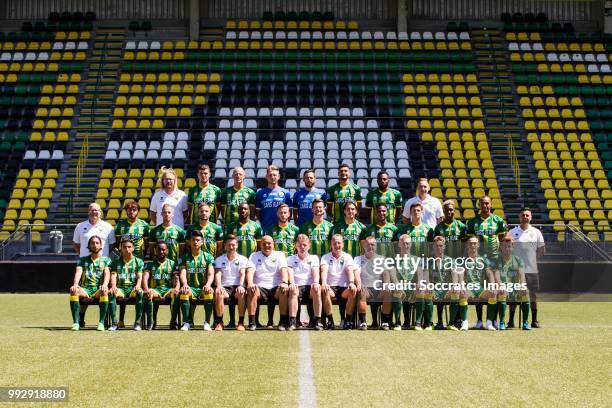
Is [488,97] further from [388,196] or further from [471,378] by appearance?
[471,378]

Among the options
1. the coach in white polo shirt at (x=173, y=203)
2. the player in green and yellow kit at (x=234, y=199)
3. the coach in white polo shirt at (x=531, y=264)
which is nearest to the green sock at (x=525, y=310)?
the coach in white polo shirt at (x=531, y=264)

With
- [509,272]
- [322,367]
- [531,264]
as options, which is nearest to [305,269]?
[509,272]

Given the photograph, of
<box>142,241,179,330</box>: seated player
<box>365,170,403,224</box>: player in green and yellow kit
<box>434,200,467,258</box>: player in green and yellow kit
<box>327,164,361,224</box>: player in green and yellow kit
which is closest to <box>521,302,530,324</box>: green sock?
<box>434,200,467,258</box>: player in green and yellow kit

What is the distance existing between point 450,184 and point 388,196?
13.8 metres

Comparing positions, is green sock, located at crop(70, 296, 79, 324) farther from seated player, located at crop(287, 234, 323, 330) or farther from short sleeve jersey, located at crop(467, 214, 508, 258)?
short sleeve jersey, located at crop(467, 214, 508, 258)

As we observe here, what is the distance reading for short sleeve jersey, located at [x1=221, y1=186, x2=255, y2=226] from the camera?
11852 mm

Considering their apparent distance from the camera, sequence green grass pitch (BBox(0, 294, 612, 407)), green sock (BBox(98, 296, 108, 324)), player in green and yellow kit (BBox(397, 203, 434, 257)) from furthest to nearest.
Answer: player in green and yellow kit (BBox(397, 203, 434, 257)) → green sock (BBox(98, 296, 108, 324)) → green grass pitch (BBox(0, 294, 612, 407))

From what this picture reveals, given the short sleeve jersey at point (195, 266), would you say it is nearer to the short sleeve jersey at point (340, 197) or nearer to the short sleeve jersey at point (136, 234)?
the short sleeve jersey at point (136, 234)

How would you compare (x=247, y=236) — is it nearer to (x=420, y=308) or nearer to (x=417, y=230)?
(x=417, y=230)

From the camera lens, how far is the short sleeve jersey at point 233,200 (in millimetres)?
11852

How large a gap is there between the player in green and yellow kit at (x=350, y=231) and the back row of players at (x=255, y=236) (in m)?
0.01

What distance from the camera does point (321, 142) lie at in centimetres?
2702

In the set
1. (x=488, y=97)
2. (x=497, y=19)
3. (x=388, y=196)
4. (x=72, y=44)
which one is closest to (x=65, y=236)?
(x=388, y=196)

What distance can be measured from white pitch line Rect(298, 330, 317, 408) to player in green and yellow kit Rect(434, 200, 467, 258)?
9.63 feet
